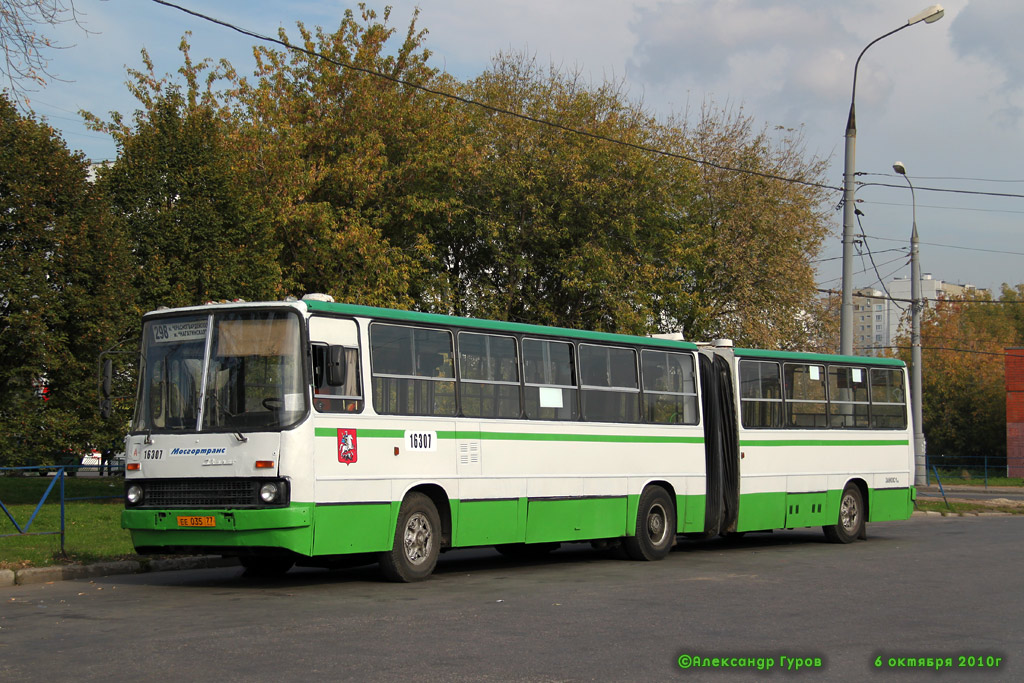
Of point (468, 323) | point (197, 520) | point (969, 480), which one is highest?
point (468, 323)

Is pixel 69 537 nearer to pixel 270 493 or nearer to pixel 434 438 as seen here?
pixel 270 493

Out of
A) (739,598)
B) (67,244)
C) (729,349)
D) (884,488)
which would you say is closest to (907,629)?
(739,598)

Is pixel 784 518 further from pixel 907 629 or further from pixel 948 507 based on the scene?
pixel 948 507

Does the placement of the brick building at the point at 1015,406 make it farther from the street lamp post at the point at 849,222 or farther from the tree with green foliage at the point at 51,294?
the tree with green foliage at the point at 51,294

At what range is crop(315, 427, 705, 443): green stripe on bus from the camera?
12828 mm

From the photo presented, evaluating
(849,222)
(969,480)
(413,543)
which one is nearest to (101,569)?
(413,543)

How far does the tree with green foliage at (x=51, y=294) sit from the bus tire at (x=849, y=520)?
13.6 metres

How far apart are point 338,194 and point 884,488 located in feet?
54.6

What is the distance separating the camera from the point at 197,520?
12109mm

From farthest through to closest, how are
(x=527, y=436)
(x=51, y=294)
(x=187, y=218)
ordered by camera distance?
(x=187, y=218) < (x=51, y=294) < (x=527, y=436)

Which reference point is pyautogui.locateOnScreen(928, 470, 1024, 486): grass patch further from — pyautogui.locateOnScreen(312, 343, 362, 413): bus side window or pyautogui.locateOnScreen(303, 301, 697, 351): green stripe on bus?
pyautogui.locateOnScreen(312, 343, 362, 413): bus side window

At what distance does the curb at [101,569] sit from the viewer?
1301 cm

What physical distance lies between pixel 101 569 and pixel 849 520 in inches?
493

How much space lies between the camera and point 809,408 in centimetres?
1981
